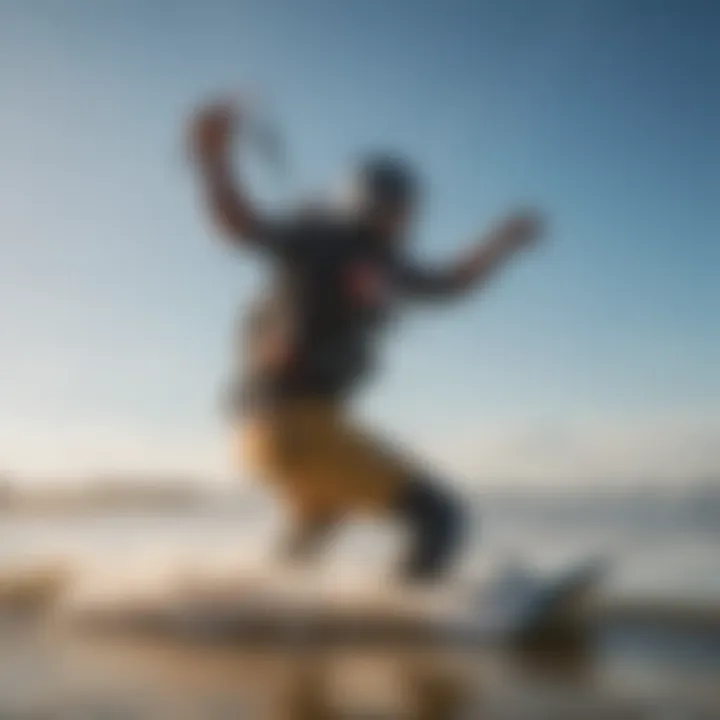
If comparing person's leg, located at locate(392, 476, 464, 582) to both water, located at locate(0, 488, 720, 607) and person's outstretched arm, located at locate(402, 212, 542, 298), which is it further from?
person's outstretched arm, located at locate(402, 212, 542, 298)

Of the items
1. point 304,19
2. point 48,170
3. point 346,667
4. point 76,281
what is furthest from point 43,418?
point 304,19

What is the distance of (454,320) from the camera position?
109 centimetres

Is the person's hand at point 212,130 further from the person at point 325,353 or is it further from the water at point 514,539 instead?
the water at point 514,539

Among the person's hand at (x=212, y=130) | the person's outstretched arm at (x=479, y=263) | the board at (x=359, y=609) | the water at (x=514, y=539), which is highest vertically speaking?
the person's hand at (x=212, y=130)

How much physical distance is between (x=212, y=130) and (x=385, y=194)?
179 millimetres

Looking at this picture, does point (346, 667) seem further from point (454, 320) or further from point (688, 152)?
point (688, 152)

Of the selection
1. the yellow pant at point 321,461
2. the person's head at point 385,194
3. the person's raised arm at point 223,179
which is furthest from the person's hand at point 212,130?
the yellow pant at point 321,461

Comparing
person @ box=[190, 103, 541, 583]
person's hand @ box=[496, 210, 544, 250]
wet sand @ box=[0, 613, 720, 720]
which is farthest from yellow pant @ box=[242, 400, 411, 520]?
person's hand @ box=[496, 210, 544, 250]

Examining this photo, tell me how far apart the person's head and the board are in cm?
34

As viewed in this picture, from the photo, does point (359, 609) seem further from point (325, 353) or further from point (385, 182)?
point (385, 182)

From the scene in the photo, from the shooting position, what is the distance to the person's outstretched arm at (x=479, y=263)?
108cm

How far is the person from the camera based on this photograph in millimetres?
1052

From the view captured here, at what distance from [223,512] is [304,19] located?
0.51m


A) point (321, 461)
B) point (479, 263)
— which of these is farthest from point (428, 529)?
point (479, 263)
